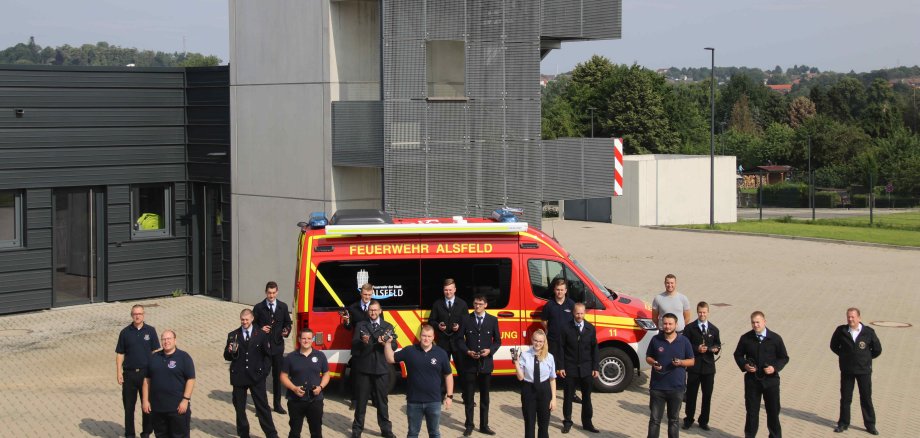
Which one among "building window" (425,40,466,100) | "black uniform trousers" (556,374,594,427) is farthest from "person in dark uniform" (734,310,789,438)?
"building window" (425,40,466,100)

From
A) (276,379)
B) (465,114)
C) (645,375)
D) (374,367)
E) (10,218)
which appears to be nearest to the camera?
(374,367)

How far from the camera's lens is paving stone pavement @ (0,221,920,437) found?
12945 millimetres

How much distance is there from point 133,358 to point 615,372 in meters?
6.18

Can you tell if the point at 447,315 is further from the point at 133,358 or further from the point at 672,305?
the point at 133,358

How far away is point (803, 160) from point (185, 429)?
86.1 meters

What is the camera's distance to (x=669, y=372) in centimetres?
1134

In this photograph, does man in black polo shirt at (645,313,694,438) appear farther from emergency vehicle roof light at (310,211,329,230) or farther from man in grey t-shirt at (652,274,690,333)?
emergency vehicle roof light at (310,211,329,230)

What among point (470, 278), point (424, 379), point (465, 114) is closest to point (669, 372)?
point (424, 379)

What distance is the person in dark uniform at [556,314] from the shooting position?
1283cm

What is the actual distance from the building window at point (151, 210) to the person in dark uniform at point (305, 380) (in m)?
13.2

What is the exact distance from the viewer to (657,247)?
3512 centimetres

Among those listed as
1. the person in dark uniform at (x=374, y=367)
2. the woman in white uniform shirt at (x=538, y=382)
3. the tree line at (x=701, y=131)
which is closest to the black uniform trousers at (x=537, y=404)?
the woman in white uniform shirt at (x=538, y=382)

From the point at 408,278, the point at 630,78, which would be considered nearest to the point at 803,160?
the point at 630,78

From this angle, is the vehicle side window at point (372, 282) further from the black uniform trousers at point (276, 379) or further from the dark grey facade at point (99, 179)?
the dark grey facade at point (99, 179)
